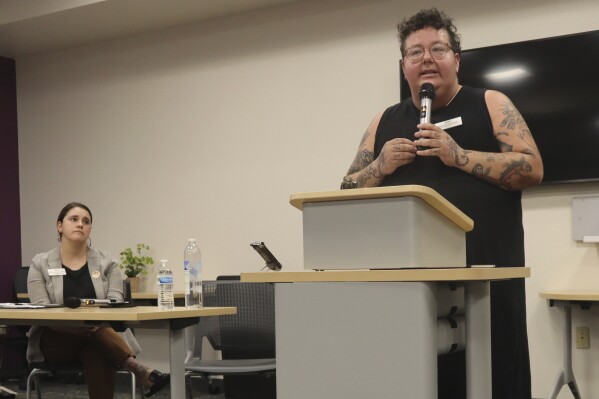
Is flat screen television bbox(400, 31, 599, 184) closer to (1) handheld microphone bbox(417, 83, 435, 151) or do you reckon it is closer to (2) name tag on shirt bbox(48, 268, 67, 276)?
(1) handheld microphone bbox(417, 83, 435, 151)

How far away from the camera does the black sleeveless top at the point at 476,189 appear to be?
6.81 feet

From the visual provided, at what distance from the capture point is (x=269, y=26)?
548 cm

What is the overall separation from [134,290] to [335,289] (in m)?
4.16

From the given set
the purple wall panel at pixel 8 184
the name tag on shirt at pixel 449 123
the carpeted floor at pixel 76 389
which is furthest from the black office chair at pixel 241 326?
the purple wall panel at pixel 8 184

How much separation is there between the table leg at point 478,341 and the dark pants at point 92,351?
7.58 feet

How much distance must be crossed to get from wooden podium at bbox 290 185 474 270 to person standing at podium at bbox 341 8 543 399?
21 cm

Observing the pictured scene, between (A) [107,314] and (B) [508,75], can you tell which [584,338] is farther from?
(A) [107,314]

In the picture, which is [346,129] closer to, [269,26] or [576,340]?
[269,26]

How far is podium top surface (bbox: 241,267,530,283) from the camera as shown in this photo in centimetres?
Result: 160

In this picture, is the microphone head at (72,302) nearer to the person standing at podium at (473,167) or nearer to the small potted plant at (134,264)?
the person standing at podium at (473,167)

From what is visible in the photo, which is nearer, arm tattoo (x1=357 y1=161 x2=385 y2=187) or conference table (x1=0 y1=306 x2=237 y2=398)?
arm tattoo (x1=357 y1=161 x2=385 y2=187)

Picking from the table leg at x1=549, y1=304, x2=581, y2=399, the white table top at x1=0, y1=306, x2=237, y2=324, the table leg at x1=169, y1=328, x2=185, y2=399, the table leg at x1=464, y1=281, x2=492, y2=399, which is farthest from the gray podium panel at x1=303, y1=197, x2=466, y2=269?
the table leg at x1=549, y1=304, x2=581, y2=399

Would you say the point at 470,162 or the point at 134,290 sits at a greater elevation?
the point at 470,162

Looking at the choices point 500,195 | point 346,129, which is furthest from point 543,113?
point 500,195
